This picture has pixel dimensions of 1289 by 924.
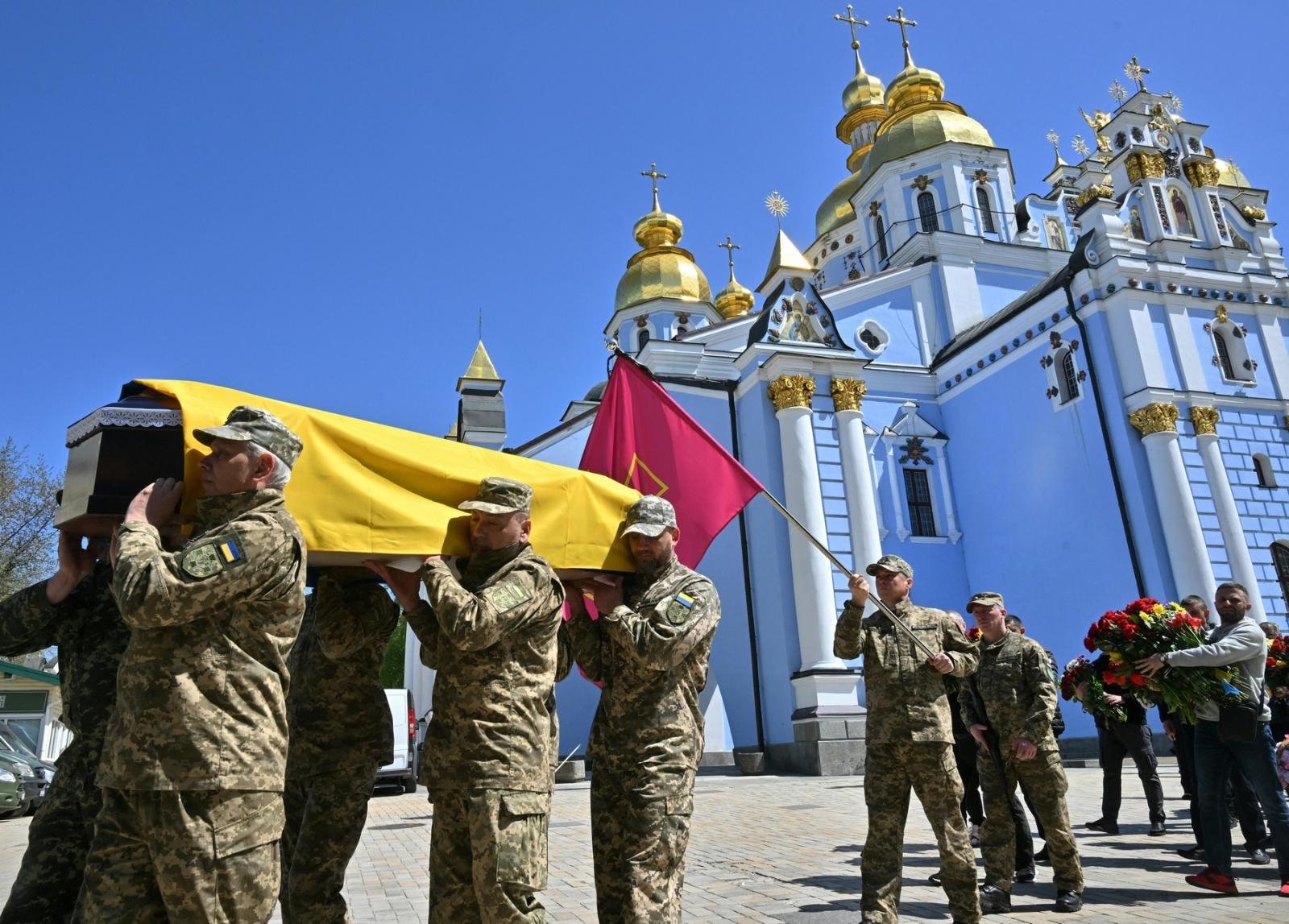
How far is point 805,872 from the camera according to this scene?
6.96 meters

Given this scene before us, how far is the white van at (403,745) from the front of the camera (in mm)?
16281

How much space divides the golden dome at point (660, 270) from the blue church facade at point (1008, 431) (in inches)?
236

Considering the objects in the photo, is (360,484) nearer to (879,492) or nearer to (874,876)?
(874,876)

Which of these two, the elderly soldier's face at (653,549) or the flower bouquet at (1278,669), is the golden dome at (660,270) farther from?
the elderly soldier's face at (653,549)

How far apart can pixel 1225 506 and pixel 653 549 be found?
1707 centimetres

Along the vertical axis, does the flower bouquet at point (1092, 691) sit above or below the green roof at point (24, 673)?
below

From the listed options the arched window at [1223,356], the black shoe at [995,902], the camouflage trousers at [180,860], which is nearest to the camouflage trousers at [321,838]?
the camouflage trousers at [180,860]

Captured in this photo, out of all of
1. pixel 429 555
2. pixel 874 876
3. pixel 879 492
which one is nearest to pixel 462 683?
pixel 429 555

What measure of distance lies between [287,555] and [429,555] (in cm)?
85

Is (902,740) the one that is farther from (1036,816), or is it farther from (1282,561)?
(1282,561)

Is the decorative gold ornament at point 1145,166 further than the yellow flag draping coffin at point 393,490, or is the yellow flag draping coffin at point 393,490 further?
the decorative gold ornament at point 1145,166

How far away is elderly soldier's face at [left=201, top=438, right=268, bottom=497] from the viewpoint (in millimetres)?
3344

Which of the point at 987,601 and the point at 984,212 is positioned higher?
the point at 984,212

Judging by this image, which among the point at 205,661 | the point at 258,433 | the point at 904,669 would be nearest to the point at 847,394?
the point at 904,669
